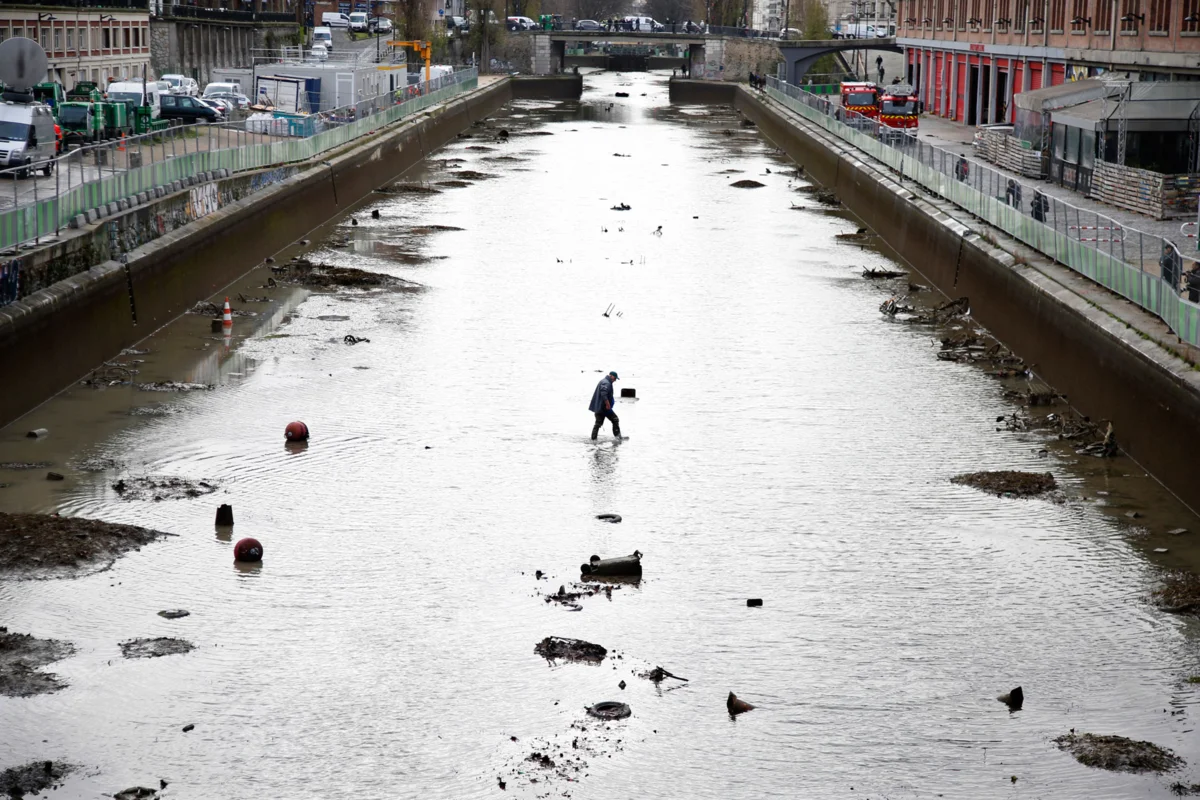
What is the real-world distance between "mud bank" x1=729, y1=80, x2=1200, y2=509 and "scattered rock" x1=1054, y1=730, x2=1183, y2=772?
7232mm

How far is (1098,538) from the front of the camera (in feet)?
72.2

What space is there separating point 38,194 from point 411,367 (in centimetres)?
702

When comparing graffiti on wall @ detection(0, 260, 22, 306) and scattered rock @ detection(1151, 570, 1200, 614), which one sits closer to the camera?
scattered rock @ detection(1151, 570, 1200, 614)

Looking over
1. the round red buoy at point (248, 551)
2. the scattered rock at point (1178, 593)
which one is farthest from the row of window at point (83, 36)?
the scattered rock at point (1178, 593)

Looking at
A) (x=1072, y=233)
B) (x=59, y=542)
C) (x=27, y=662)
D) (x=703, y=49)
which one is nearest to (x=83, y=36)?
(x=1072, y=233)

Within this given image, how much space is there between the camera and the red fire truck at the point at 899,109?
7144 centimetres

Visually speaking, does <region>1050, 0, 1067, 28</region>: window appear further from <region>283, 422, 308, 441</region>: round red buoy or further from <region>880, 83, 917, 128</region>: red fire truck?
<region>283, 422, 308, 441</region>: round red buoy

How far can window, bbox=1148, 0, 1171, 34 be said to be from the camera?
4916cm

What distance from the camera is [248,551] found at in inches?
802

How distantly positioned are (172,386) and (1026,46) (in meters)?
44.7

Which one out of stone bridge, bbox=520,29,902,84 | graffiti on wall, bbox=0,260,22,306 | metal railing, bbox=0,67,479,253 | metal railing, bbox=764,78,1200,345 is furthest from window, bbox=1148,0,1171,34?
stone bridge, bbox=520,29,902,84

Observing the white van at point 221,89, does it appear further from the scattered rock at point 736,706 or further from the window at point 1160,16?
the scattered rock at point 736,706

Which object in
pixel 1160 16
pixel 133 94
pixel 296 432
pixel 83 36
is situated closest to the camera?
pixel 296 432

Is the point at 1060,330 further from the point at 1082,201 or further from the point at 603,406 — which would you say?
the point at 1082,201
